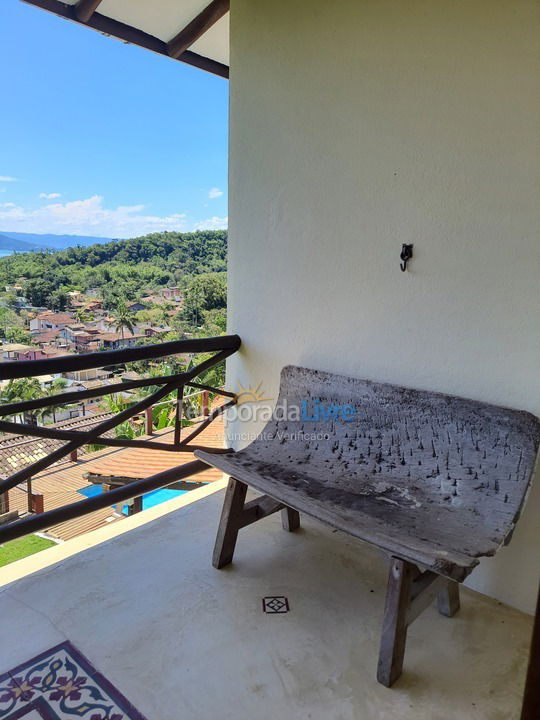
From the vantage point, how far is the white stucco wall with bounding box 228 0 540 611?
1478mm

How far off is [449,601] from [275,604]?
617 mm

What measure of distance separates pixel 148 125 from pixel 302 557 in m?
36.3

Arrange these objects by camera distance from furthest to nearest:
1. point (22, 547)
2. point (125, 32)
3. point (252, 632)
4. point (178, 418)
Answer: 1. point (22, 547)
2. point (125, 32)
3. point (178, 418)
4. point (252, 632)

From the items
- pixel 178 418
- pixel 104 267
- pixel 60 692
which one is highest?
pixel 104 267

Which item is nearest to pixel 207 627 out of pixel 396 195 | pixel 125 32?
pixel 396 195

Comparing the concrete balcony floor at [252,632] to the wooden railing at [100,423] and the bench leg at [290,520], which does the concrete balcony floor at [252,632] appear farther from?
the wooden railing at [100,423]

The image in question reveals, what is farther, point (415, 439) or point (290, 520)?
point (290, 520)

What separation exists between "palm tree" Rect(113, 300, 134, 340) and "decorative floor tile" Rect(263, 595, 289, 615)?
10339 mm

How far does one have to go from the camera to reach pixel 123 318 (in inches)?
459

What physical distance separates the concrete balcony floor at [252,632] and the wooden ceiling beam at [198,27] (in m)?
2.71

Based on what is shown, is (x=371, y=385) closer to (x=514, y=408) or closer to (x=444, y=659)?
(x=514, y=408)

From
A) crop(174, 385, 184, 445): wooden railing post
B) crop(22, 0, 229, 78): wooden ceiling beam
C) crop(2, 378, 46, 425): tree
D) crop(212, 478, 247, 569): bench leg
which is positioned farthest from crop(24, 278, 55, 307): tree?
crop(212, 478, 247, 569): bench leg

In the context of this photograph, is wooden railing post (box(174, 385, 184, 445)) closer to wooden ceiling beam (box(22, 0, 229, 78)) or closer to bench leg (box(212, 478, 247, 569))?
bench leg (box(212, 478, 247, 569))

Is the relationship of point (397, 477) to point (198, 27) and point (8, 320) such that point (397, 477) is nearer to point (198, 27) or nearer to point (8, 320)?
point (198, 27)
